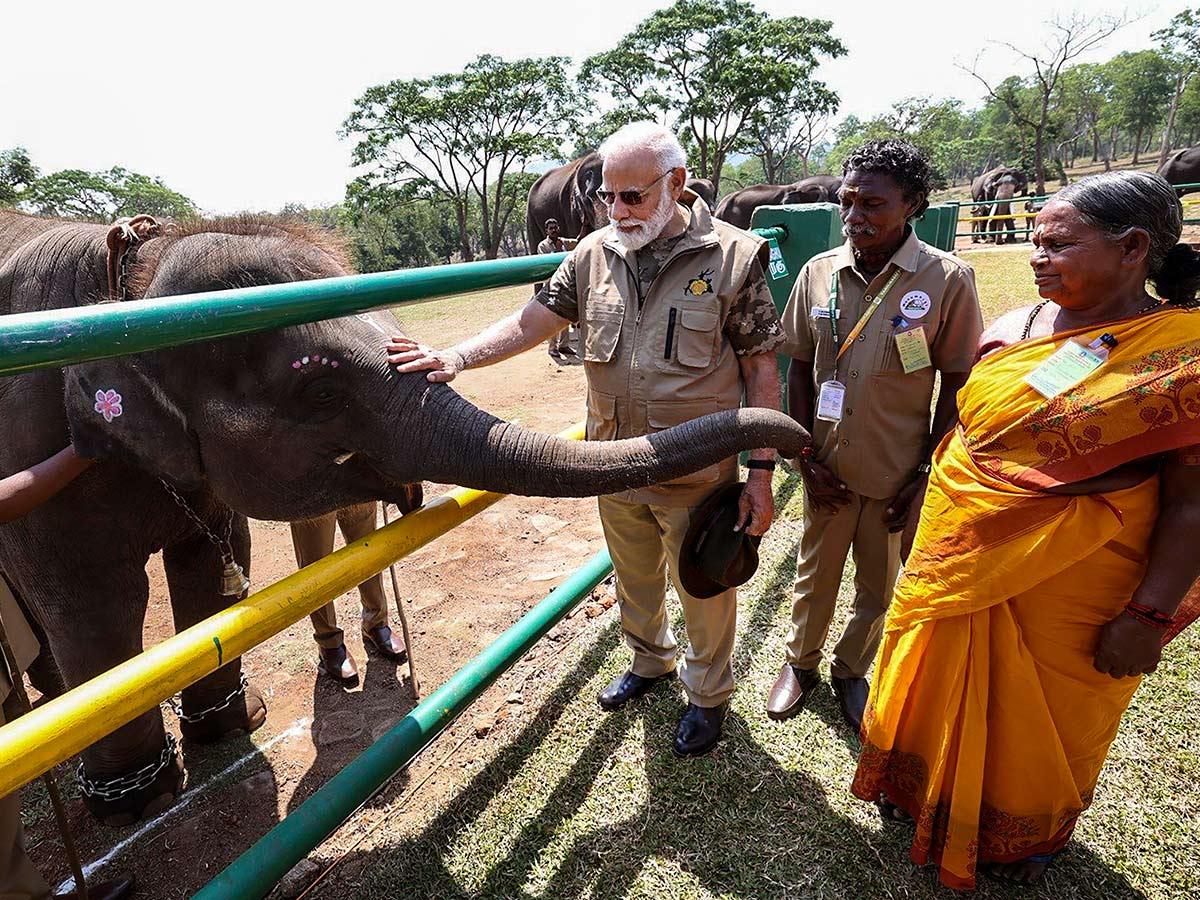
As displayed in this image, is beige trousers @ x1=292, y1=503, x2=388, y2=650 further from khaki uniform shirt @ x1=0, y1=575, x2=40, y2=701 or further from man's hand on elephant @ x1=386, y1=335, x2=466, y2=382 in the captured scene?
man's hand on elephant @ x1=386, y1=335, x2=466, y2=382

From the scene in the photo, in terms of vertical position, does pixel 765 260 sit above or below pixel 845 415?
above

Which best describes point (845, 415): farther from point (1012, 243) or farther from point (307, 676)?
point (1012, 243)

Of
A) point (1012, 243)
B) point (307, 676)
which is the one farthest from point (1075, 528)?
point (1012, 243)

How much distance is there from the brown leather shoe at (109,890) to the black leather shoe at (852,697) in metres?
2.66

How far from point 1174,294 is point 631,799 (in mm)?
2241

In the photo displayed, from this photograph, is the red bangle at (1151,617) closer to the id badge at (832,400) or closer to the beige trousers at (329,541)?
the id badge at (832,400)

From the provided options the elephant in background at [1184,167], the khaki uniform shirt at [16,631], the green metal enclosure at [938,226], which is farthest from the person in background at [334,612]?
the elephant in background at [1184,167]

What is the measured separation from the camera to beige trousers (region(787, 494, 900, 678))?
107 inches

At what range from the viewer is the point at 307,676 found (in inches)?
136

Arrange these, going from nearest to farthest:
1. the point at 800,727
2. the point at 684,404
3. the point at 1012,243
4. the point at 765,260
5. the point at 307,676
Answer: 1. the point at 684,404
2. the point at 765,260
3. the point at 800,727
4. the point at 307,676
5. the point at 1012,243

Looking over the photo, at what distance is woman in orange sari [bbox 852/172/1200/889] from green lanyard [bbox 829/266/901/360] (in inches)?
16.0

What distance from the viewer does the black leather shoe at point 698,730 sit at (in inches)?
104

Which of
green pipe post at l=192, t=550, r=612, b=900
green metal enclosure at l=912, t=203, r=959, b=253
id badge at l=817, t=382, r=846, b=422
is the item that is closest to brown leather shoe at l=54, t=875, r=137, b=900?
green pipe post at l=192, t=550, r=612, b=900

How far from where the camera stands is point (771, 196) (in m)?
16.7
